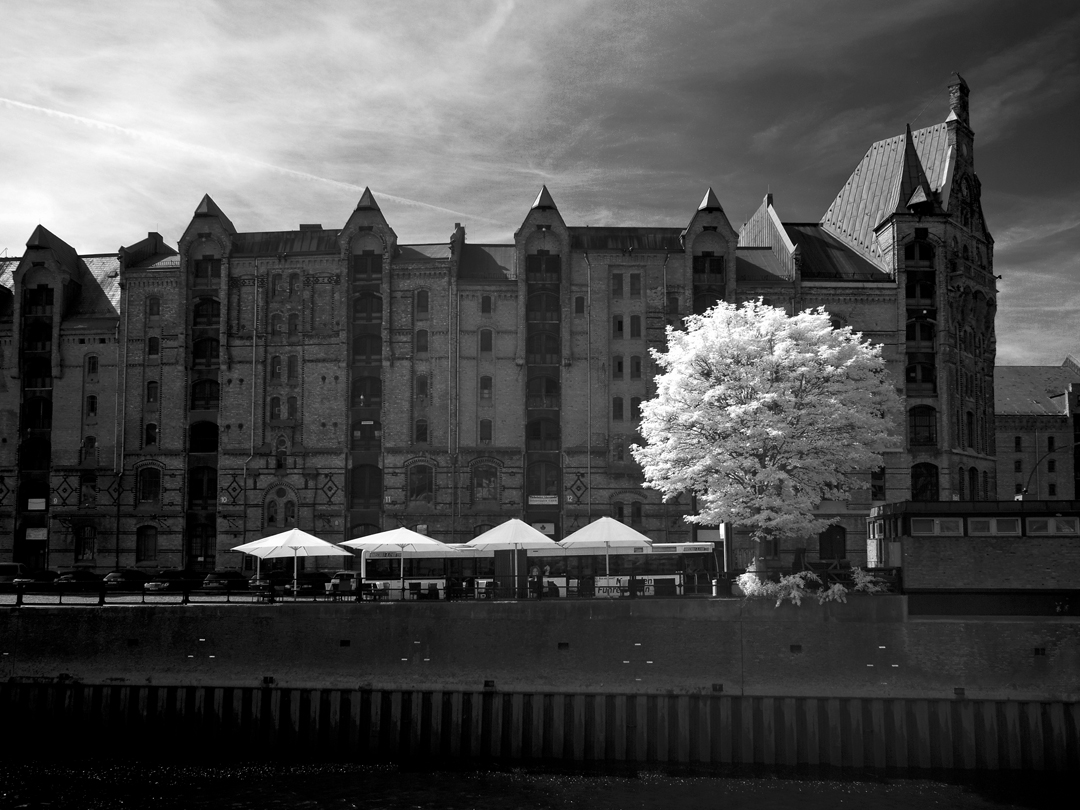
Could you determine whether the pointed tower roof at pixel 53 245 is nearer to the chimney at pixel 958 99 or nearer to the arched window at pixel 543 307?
the arched window at pixel 543 307

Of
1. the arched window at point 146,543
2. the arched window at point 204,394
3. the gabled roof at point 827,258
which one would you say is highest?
the gabled roof at point 827,258

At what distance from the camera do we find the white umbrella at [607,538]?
144ft

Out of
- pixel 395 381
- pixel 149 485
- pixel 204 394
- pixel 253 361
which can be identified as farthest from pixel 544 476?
pixel 149 485

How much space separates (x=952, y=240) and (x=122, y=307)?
50626 mm

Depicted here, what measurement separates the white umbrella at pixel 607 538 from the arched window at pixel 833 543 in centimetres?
2068

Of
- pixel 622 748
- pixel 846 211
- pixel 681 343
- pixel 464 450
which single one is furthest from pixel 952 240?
pixel 622 748

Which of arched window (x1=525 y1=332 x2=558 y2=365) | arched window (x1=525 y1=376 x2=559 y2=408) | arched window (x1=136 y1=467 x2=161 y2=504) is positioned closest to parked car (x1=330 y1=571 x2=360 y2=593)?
arched window (x1=525 y1=376 x2=559 y2=408)

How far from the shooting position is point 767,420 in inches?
1679

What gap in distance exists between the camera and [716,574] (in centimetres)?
4197

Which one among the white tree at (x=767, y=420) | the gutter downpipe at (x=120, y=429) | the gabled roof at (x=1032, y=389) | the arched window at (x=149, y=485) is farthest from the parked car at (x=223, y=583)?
the gabled roof at (x=1032, y=389)

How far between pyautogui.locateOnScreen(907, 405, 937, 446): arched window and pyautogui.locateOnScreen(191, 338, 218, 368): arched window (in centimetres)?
4193

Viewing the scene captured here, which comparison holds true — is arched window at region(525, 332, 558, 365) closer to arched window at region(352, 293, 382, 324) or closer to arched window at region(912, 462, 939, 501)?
arched window at region(352, 293, 382, 324)

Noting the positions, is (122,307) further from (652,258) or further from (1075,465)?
(1075,465)

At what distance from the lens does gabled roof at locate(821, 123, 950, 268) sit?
2606 inches
